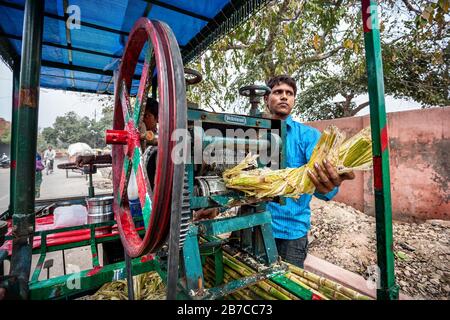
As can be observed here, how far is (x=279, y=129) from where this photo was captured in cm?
174

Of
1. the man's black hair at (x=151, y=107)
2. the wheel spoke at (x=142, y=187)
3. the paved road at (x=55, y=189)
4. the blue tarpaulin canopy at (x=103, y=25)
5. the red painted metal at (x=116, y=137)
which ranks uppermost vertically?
the blue tarpaulin canopy at (x=103, y=25)

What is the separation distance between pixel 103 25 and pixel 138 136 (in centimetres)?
192

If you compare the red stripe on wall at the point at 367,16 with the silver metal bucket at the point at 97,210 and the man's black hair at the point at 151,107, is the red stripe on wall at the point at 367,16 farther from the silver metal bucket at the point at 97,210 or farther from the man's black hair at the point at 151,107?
the silver metal bucket at the point at 97,210

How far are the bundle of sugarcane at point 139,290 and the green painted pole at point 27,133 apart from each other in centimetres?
98

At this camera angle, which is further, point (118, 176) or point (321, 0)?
point (321, 0)

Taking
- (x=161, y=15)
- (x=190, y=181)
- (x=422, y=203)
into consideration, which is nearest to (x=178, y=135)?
(x=190, y=181)

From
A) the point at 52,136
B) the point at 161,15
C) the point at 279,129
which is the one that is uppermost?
the point at 52,136

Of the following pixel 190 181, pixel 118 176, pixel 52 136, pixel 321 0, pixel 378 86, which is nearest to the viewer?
pixel 378 86

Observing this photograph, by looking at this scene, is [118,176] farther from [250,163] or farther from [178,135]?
[178,135]

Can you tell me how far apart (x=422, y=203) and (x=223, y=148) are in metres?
5.60

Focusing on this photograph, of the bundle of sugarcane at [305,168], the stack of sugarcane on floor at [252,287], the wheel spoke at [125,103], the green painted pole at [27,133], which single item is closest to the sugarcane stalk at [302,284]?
the stack of sugarcane on floor at [252,287]

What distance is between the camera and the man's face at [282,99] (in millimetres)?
2418

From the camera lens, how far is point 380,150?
2.77 feet
